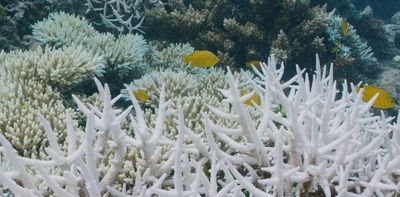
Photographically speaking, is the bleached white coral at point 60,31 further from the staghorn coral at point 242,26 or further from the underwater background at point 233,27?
the staghorn coral at point 242,26

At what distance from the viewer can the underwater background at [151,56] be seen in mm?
3748

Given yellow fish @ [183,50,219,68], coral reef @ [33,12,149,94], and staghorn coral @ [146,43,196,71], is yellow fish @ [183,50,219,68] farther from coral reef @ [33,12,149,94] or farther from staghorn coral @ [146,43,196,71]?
staghorn coral @ [146,43,196,71]

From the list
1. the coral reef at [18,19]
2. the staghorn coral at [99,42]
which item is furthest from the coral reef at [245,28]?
the coral reef at [18,19]

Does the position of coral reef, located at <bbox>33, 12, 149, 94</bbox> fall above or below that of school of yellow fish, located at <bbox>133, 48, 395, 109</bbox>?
below

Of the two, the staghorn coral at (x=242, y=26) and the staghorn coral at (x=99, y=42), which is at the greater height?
the staghorn coral at (x=242, y=26)

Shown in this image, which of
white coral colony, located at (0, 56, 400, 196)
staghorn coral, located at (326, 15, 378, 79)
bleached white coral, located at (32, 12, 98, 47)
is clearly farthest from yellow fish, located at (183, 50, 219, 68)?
Answer: staghorn coral, located at (326, 15, 378, 79)

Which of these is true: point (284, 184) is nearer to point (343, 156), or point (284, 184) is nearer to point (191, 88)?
point (343, 156)

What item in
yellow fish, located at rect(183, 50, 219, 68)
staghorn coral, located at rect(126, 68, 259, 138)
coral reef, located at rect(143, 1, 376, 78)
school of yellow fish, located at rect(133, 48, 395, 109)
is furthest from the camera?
coral reef, located at rect(143, 1, 376, 78)

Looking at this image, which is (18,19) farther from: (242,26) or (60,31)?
(242,26)

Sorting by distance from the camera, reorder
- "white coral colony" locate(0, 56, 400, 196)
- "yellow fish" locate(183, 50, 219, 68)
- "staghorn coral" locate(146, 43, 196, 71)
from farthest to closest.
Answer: "staghorn coral" locate(146, 43, 196, 71) < "yellow fish" locate(183, 50, 219, 68) < "white coral colony" locate(0, 56, 400, 196)

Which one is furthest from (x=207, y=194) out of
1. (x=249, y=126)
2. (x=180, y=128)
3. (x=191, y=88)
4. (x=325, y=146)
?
(x=191, y=88)

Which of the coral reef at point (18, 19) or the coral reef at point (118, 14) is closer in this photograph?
the coral reef at point (18, 19)

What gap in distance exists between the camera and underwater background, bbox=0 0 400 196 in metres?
3.75

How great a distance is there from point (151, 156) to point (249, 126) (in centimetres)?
54
